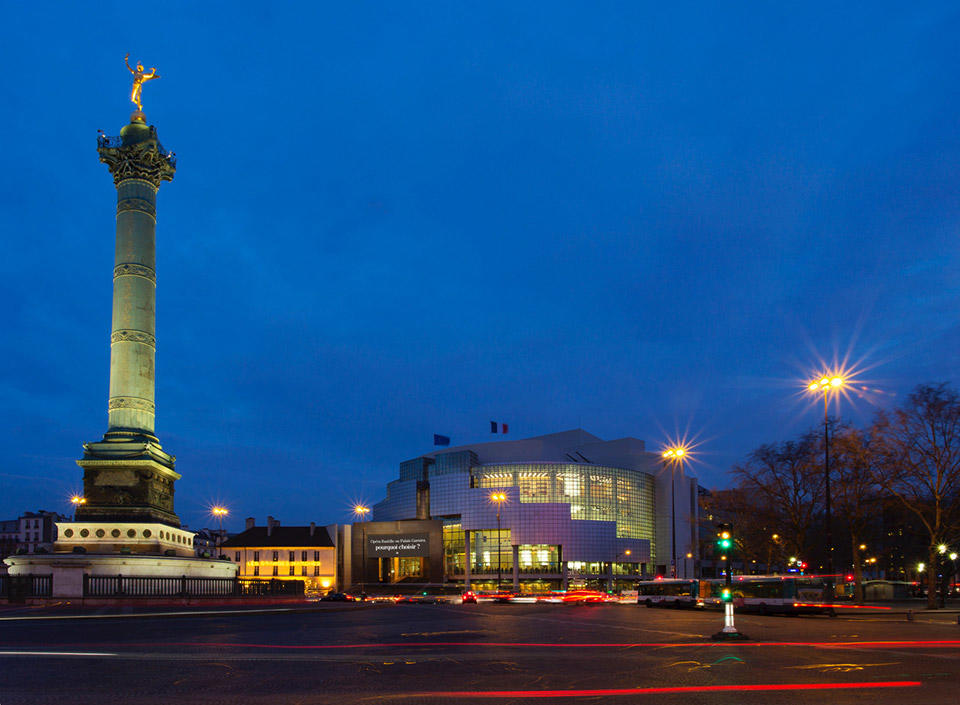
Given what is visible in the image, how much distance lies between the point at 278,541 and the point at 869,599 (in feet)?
291

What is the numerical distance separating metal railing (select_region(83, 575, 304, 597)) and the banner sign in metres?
80.7

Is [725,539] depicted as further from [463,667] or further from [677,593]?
[677,593]

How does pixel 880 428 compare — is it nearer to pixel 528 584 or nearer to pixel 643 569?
pixel 528 584

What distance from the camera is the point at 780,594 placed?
49812mm

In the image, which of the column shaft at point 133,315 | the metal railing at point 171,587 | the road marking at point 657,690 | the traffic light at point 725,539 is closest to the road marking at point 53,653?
the road marking at point 657,690

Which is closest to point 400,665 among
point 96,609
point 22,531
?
point 96,609

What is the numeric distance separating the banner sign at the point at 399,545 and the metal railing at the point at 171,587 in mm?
80736

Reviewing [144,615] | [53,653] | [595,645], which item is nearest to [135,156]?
[144,615]

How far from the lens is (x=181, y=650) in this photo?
19.1 m

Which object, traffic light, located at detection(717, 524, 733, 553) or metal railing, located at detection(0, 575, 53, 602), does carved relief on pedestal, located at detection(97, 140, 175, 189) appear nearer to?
metal railing, located at detection(0, 575, 53, 602)

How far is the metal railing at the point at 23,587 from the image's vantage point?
3803 centimetres

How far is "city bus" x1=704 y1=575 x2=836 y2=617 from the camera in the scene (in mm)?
47656

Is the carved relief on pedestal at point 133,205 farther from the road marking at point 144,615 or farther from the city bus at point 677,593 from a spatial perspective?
the city bus at point 677,593

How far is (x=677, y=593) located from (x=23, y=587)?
146ft
